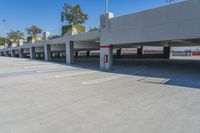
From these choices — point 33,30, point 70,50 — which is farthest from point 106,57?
point 33,30

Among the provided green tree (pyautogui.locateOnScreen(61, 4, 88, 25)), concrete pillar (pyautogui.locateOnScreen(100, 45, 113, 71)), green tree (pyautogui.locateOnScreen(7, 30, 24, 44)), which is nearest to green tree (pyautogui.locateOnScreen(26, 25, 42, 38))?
green tree (pyautogui.locateOnScreen(7, 30, 24, 44))

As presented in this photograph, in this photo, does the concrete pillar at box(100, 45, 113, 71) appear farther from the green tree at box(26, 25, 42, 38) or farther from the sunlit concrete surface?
the green tree at box(26, 25, 42, 38)

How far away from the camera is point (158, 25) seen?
37.8 ft

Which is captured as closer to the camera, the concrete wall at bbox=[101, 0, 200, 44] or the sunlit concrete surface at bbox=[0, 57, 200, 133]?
the sunlit concrete surface at bbox=[0, 57, 200, 133]

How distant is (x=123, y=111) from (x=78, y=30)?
19.6 metres

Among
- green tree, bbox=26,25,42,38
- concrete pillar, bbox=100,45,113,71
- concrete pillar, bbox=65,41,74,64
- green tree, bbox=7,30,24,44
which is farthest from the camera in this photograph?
green tree, bbox=7,30,24,44

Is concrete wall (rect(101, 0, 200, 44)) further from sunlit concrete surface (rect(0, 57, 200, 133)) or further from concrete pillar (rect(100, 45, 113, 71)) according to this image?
sunlit concrete surface (rect(0, 57, 200, 133))

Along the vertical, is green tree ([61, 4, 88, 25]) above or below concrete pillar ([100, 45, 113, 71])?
above

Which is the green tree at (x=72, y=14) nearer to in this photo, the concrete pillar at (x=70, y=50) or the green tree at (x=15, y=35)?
the concrete pillar at (x=70, y=50)

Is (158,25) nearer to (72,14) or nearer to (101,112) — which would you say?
(101,112)

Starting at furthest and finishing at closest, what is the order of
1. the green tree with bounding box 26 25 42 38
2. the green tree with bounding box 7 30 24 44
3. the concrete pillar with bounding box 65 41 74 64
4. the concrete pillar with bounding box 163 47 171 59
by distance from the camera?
the green tree with bounding box 7 30 24 44
the green tree with bounding box 26 25 42 38
the concrete pillar with bounding box 163 47 171 59
the concrete pillar with bounding box 65 41 74 64

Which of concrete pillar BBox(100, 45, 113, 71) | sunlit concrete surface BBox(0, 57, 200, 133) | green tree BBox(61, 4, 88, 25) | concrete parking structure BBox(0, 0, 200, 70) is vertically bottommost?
sunlit concrete surface BBox(0, 57, 200, 133)

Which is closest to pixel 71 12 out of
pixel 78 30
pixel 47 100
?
pixel 78 30

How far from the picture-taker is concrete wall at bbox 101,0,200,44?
986cm
